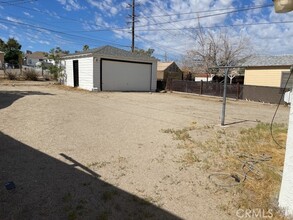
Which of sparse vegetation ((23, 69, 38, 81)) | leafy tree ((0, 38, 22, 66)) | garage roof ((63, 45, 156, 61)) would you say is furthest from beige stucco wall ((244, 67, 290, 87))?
leafy tree ((0, 38, 22, 66))

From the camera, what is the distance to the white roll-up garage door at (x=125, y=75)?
18266mm

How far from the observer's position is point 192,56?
29.8m

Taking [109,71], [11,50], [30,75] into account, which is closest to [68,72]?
[109,71]

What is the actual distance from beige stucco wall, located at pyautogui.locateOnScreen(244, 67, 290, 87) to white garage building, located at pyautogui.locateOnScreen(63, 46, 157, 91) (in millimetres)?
8047

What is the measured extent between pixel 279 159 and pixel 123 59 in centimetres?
1607

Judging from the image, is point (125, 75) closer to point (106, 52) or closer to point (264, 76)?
point (106, 52)

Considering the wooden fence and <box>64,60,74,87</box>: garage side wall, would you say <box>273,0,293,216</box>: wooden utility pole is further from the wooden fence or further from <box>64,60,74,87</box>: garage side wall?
<box>64,60,74,87</box>: garage side wall

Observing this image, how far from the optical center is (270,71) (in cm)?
1733

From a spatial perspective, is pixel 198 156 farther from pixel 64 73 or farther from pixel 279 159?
pixel 64 73

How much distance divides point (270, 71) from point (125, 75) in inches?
A: 437

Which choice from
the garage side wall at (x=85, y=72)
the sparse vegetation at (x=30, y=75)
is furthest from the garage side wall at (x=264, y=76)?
the sparse vegetation at (x=30, y=75)

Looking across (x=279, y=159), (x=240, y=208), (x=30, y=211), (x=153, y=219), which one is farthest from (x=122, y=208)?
(x=279, y=159)

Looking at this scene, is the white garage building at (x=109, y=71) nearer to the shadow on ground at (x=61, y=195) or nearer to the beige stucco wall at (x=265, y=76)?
the beige stucco wall at (x=265, y=76)

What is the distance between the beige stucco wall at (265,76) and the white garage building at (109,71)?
8047mm
